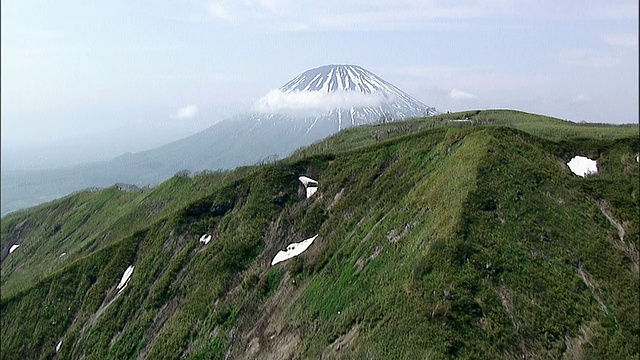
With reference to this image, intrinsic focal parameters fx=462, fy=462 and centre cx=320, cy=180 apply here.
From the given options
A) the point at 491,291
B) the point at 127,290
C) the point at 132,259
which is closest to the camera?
the point at 491,291

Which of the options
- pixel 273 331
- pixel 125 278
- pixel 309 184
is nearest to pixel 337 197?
pixel 309 184

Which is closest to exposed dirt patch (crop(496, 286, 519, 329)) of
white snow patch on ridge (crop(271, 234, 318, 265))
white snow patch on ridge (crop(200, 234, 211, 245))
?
white snow patch on ridge (crop(271, 234, 318, 265))

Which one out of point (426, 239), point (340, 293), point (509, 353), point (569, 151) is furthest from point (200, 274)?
point (569, 151)

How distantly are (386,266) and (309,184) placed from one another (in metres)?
25.2

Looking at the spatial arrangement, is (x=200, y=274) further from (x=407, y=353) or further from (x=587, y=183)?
(x=587, y=183)

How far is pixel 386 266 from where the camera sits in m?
33.1

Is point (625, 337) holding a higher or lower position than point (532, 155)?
lower

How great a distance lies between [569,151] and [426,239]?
26.1 metres

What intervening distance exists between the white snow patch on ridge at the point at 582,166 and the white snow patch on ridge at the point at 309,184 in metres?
27.7

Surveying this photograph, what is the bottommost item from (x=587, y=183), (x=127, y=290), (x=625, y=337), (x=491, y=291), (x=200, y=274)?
(x=127, y=290)

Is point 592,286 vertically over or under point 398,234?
under

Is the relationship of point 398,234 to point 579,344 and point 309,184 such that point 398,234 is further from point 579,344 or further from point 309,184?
point 309,184

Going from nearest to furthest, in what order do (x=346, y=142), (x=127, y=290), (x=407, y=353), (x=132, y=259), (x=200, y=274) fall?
(x=407, y=353) → (x=200, y=274) → (x=127, y=290) → (x=132, y=259) → (x=346, y=142)

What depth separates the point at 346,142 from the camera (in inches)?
3228
